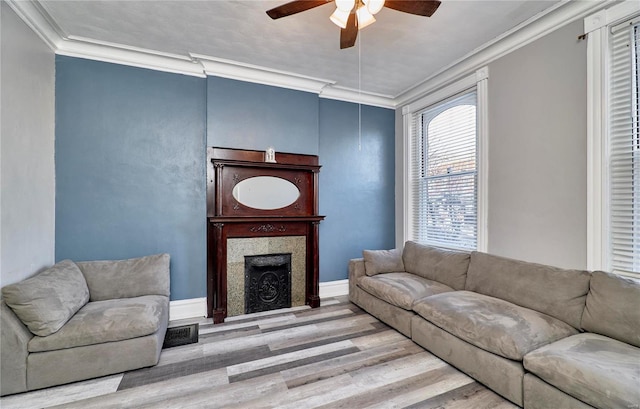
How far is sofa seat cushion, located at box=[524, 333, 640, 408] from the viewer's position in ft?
4.33

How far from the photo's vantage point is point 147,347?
2.16 meters

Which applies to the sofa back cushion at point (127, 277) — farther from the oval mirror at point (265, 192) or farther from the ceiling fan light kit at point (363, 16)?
the ceiling fan light kit at point (363, 16)

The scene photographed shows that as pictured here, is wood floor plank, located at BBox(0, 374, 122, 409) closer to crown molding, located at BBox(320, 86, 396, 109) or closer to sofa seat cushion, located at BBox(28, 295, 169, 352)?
sofa seat cushion, located at BBox(28, 295, 169, 352)

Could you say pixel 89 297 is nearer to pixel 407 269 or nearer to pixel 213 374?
pixel 213 374

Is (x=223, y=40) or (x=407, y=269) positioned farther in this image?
(x=407, y=269)

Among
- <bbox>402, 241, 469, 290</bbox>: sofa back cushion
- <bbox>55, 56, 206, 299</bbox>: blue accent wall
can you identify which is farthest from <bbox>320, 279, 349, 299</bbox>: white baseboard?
<bbox>55, 56, 206, 299</bbox>: blue accent wall

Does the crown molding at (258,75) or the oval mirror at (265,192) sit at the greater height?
the crown molding at (258,75)

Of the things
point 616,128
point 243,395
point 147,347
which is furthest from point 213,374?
point 616,128

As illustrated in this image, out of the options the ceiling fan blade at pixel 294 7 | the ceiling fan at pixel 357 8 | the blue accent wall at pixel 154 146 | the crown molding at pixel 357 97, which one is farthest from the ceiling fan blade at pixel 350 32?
the crown molding at pixel 357 97

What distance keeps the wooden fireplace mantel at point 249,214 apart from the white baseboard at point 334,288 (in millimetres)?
388

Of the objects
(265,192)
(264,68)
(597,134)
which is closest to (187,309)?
(265,192)

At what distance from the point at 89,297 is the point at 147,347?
922 millimetres

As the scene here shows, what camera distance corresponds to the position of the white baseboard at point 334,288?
154 inches

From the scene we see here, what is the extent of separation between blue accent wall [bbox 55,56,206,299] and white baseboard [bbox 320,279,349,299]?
1.61 m
